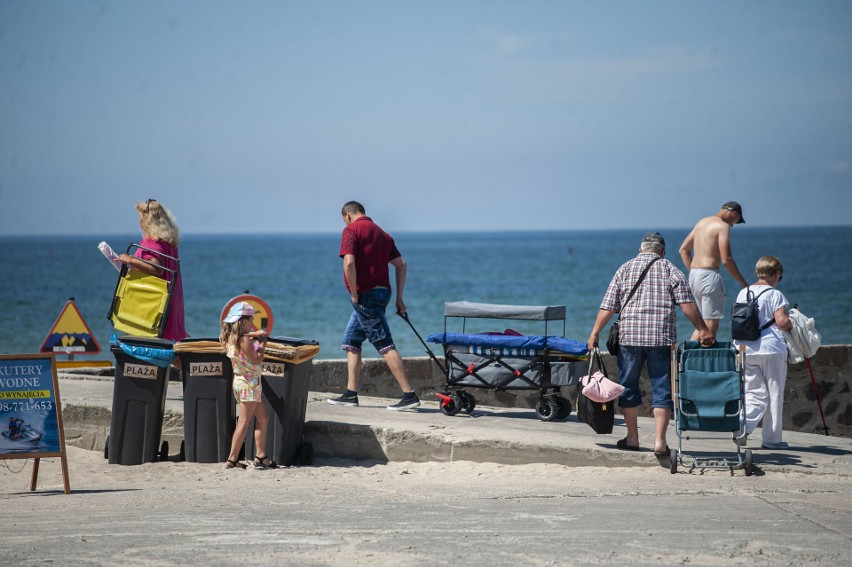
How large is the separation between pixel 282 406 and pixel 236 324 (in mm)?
805

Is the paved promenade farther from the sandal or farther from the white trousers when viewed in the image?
the white trousers

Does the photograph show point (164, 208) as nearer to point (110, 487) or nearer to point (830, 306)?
point (110, 487)

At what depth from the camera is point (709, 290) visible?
10.1 m

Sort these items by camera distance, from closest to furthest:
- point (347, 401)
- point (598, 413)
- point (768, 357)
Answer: point (598, 413) < point (768, 357) < point (347, 401)

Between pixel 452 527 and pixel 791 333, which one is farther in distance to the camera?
pixel 791 333

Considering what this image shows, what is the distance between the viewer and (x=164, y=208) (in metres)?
10.1

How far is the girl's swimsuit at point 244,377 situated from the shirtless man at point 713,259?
412 centimetres

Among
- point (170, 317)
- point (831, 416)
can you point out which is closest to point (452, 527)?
point (170, 317)

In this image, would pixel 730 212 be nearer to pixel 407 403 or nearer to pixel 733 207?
pixel 733 207

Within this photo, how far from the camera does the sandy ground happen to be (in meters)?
5.88

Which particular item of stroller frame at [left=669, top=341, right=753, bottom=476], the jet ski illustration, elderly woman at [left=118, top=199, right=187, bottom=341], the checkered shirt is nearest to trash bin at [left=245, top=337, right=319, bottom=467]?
elderly woman at [left=118, top=199, right=187, bottom=341]

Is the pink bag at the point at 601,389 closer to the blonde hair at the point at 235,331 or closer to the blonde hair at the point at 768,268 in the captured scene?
the blonde hair at the point at 768,268

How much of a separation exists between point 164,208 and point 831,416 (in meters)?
8.02

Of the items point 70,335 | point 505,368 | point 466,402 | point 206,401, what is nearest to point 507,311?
point 505,368
